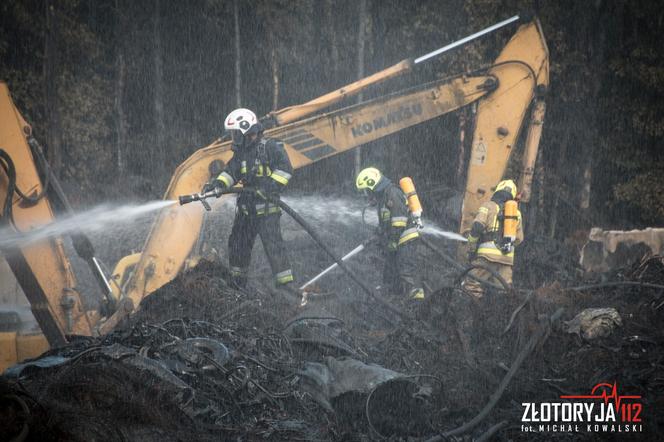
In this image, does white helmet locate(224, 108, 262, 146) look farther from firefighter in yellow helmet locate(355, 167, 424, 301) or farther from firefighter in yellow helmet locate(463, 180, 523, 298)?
firefighter in yellow helmet locate(463, 180, 523, 298)

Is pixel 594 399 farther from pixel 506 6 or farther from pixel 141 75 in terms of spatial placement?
pixel 141 75

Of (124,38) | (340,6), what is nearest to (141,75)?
(124,38)

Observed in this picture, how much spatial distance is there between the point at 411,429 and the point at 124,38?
42.4 feet

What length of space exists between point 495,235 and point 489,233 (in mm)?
93

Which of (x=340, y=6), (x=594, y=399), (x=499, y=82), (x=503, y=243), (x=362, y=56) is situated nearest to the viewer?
(x=594, y=399)

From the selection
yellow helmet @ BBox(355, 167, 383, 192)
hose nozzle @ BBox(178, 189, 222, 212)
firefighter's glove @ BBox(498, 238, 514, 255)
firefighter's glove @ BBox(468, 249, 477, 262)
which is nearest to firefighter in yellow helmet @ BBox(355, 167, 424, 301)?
yellow helmet @ BBox(355, 167, 383, 192)

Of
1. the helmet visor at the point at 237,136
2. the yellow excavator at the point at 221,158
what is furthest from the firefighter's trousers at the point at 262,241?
the helmet visor at the point at 237,136

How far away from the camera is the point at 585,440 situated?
207 inches

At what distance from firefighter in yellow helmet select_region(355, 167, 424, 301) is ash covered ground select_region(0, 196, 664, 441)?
32 cm

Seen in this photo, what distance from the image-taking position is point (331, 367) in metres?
5.72

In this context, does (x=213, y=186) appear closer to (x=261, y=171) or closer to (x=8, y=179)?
(x=261, y=171)

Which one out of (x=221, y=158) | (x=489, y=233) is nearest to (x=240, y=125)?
(x=221, y=158)

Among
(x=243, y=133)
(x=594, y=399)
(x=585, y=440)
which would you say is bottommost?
(x=585, y=440)

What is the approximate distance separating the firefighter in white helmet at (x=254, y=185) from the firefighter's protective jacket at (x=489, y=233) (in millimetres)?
2430
